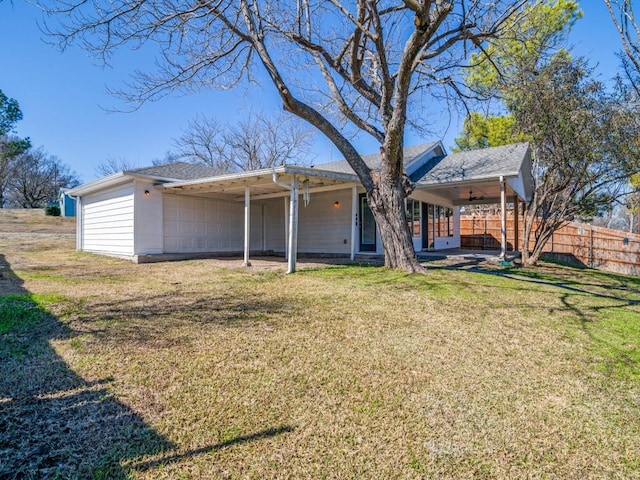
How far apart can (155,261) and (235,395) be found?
29.1 feet

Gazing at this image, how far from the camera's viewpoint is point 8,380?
110 inches

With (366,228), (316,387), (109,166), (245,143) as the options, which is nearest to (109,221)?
(366,228)

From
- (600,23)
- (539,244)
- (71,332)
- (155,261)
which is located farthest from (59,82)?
(539,244)

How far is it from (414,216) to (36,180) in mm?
36934

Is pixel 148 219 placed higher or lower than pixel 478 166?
lower

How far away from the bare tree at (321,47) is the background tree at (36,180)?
105 ft

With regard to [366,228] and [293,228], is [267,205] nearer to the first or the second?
[366,228]

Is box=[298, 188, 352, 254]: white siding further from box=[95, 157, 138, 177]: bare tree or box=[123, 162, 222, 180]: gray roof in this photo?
box=[95, 157, 138, 177]: bare tree

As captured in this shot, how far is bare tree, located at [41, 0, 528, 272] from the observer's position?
274 inches

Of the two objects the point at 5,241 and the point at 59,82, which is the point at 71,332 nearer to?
the point at 59,82

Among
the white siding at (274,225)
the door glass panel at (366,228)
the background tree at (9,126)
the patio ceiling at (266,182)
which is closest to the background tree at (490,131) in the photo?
the door glass panel at (366,228)

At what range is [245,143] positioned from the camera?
86.7 ft

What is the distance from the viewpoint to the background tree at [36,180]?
32.2 meters

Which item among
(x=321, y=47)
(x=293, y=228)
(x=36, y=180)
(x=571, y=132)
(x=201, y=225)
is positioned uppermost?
(x=36, y=180)
